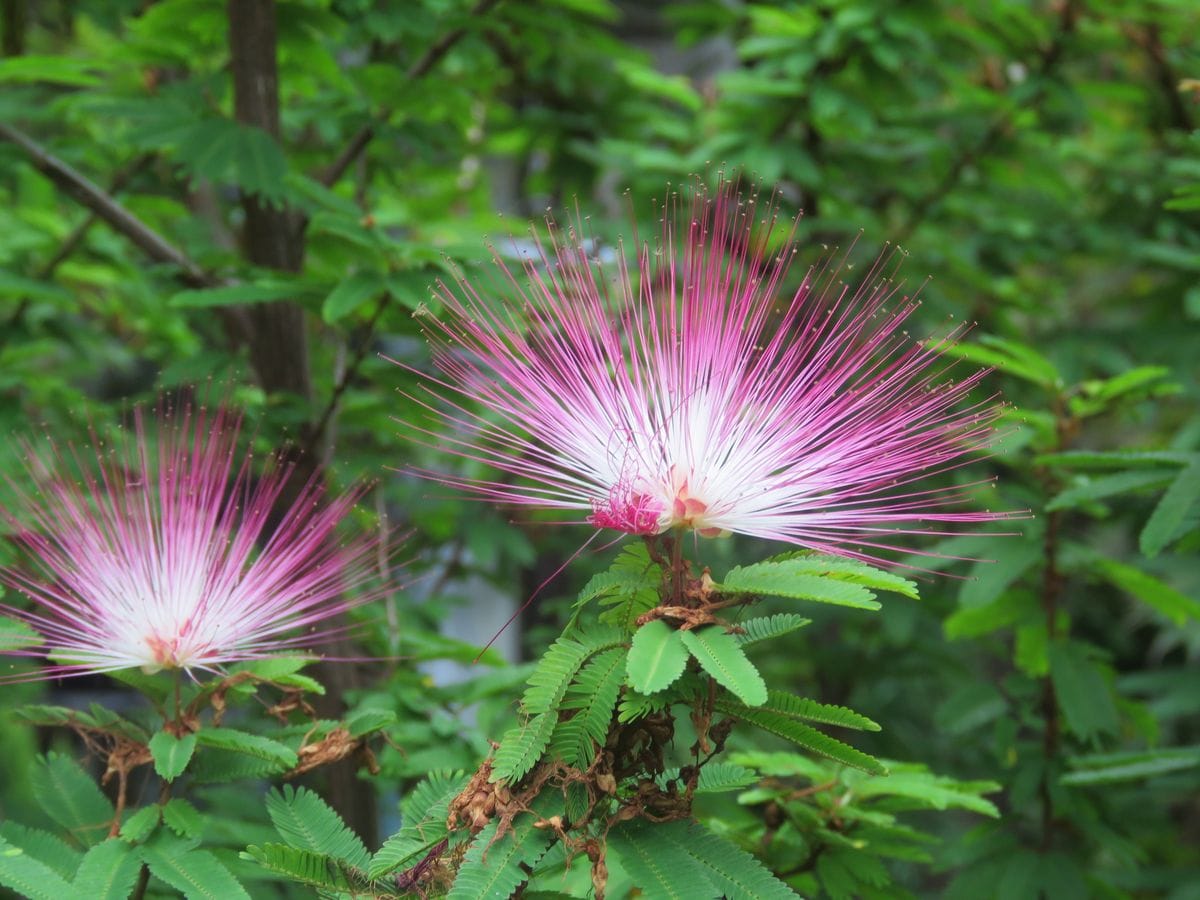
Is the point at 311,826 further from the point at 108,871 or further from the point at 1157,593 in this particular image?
the point at 1157,593

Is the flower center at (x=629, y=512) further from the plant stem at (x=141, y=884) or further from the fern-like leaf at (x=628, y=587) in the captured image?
the plant stem at (x=141, y=884)

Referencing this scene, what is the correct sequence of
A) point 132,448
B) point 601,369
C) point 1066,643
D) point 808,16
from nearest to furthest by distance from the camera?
1. point 601,369
2. point 1066,643
3. point 132,448
4. point 808,16

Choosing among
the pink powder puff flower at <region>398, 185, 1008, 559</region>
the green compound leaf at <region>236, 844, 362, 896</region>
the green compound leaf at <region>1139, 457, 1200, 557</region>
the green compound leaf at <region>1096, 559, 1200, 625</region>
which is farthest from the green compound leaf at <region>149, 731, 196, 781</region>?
the green compound leaf at <region>1096, 559, 1200, 625</region>

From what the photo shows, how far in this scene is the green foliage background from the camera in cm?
279

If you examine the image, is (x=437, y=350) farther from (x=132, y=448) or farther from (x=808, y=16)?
(x=808, y=16)

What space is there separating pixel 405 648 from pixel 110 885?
4.50ft

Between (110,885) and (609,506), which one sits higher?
(609,506)

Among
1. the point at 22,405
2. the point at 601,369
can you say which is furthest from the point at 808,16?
the point at 22,405

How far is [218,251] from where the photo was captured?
3.44m

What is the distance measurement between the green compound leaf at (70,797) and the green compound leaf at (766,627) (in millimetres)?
1200

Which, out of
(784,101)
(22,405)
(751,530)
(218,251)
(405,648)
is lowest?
(405,648)

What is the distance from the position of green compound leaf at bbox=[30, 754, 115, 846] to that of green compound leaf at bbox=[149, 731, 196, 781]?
0.21 m

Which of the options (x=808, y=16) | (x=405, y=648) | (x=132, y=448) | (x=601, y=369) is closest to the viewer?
(x=601, y=369)

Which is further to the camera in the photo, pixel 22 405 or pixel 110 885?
pixel 22 405
